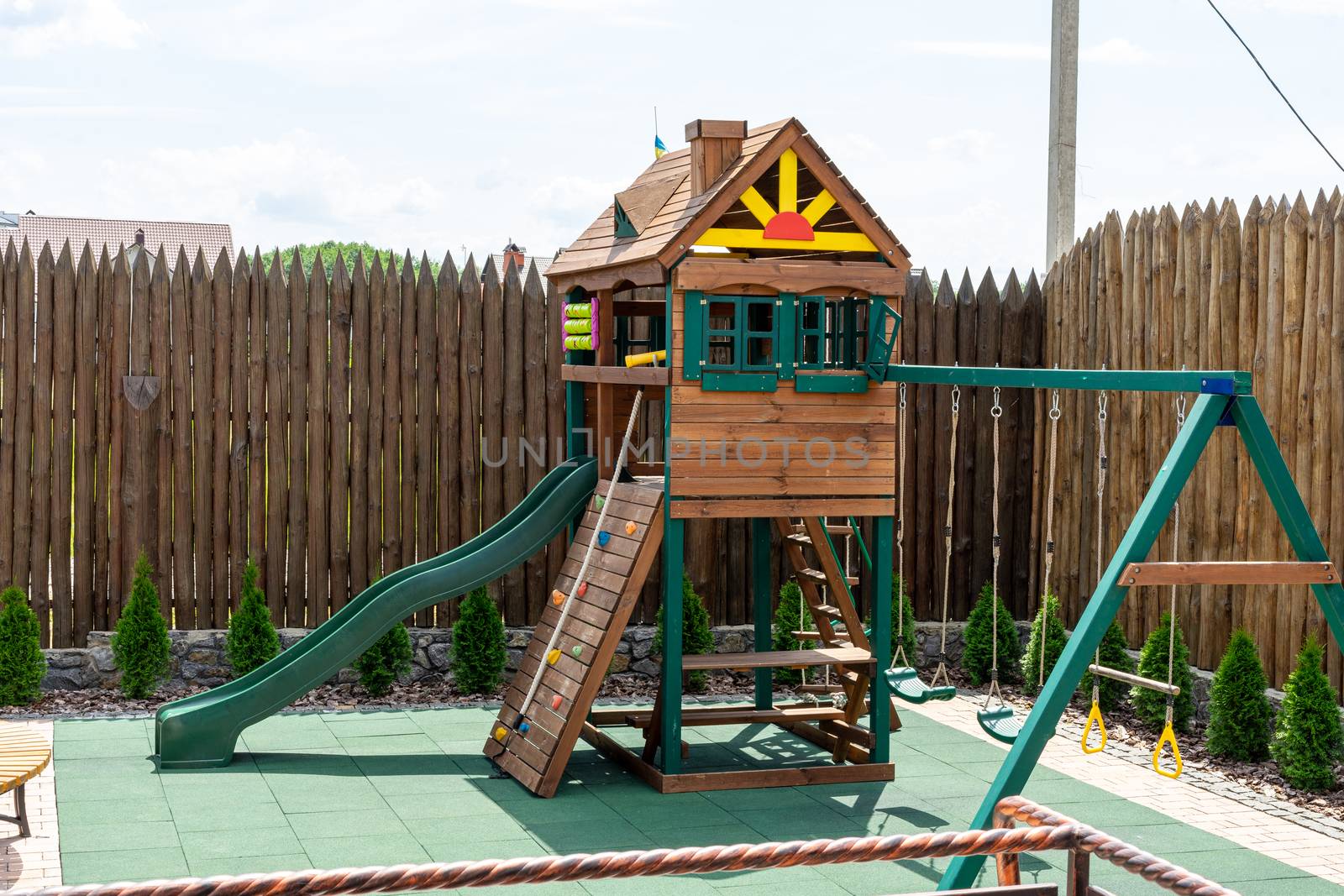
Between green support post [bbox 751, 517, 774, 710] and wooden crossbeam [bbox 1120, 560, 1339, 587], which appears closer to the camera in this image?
wooden crossbeam [bbox 1120, 560, 1339, 587]

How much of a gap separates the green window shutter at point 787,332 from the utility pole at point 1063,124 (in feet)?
12.0

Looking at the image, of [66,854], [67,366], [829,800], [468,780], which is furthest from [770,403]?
[67,366]

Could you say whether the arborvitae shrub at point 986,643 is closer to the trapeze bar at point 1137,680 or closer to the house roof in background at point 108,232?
the trapeze bar at point 1137,680

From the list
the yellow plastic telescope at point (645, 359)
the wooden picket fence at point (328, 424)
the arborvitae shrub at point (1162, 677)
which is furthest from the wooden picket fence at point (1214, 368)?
the yellow plastic telescope at point (645, 359)

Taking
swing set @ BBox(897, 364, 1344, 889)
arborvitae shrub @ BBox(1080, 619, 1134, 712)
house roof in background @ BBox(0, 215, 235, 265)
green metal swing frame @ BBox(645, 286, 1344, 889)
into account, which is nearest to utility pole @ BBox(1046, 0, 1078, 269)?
arborvitae shrub @ BBox(1080, 619, 1134, 712)

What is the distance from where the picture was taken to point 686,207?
7078 millimetres

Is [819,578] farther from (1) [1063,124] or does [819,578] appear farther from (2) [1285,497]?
(1) [1063,124]

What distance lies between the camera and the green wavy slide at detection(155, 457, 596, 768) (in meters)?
7.09

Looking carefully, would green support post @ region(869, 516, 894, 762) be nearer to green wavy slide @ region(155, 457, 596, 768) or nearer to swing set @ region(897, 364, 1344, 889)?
green wavy slide @ region(155, 457, 596, 768)

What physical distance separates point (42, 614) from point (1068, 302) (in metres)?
6.78

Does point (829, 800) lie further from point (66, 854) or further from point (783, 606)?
point (66, 854)

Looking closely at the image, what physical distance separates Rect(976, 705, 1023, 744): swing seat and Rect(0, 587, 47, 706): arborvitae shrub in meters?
5.45

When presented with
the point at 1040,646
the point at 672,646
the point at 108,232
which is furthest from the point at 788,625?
the point at 108,232

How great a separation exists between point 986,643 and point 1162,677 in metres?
1.50
